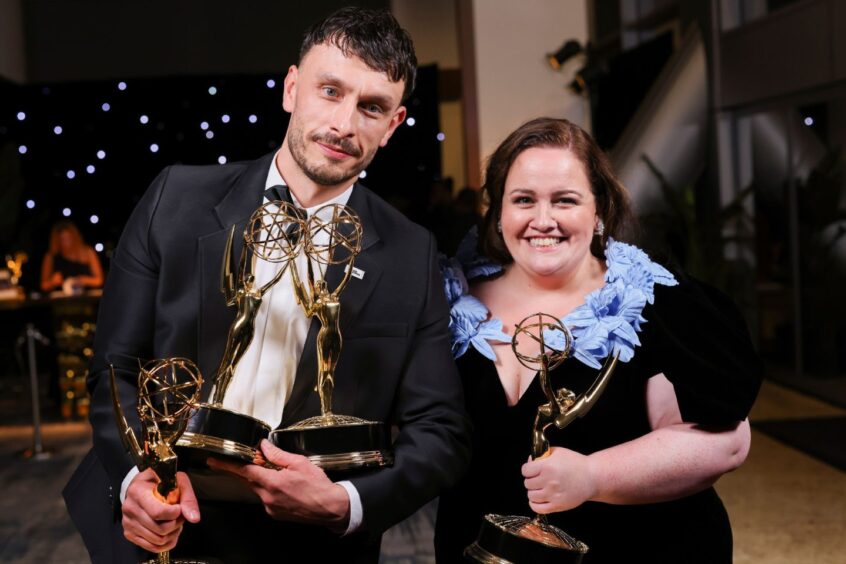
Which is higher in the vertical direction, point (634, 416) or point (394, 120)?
point (394, 120)

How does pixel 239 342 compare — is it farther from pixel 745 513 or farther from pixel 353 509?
pixel 745 513

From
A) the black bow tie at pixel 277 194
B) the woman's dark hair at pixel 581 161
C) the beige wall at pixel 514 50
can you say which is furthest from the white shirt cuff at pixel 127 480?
the beige wall at pixel 514 50

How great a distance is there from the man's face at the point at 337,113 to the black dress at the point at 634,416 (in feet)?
1.68

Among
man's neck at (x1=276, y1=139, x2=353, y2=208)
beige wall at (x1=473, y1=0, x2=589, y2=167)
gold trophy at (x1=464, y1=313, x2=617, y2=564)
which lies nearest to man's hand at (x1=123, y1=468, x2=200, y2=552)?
gold trophy at (x1=464, y1=313, x2=617, y2=564)

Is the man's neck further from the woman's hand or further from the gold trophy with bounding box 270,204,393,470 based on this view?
the woman's hand

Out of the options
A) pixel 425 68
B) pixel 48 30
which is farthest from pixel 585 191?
pixel 48 30

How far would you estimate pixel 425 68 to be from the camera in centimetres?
1084

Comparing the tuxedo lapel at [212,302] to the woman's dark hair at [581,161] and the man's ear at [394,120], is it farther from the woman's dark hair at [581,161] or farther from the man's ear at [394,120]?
the woman's dark hair at [581,161]

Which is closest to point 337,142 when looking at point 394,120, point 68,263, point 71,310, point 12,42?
point 394,120

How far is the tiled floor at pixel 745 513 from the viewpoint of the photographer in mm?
4559

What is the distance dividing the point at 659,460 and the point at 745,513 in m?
3.40

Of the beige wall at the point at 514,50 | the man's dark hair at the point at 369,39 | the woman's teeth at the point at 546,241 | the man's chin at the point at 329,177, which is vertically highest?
the beige wall at the point at 514,50

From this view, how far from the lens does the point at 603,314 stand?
6.64ft

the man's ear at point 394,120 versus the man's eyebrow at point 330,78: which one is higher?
the man's eyebrow at point 330,78
